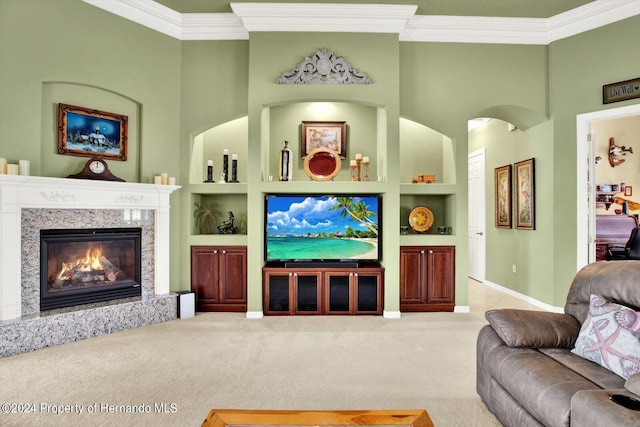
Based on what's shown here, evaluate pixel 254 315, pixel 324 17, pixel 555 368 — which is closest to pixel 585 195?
pixel 555 368

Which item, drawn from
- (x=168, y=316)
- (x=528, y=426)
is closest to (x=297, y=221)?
(x=168, y=316)

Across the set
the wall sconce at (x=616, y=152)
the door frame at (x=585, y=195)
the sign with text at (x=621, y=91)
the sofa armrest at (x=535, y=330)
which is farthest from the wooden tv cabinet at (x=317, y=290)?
the wall sconce at (x=616, y=152)

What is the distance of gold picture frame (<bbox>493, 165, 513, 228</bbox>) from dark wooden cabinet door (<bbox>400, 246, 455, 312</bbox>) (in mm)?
1688

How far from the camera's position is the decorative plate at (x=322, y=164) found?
4.64 meters

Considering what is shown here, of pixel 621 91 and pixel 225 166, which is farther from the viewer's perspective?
pixel 225 166

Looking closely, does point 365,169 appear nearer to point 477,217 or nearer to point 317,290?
point 317,290

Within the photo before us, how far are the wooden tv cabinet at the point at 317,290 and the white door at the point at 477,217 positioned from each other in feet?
9.49

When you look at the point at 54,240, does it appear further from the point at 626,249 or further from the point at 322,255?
the point at 626,249

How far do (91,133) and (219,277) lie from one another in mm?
2202

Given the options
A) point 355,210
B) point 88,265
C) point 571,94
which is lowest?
point 88,265

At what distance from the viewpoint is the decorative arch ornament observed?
172 inches

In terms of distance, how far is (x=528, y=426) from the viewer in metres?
1.75

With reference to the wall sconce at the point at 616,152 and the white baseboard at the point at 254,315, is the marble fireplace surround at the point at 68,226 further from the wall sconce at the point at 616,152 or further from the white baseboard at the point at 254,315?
the wall sconce at the point at 616,152

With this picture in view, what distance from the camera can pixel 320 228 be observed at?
177 inches
